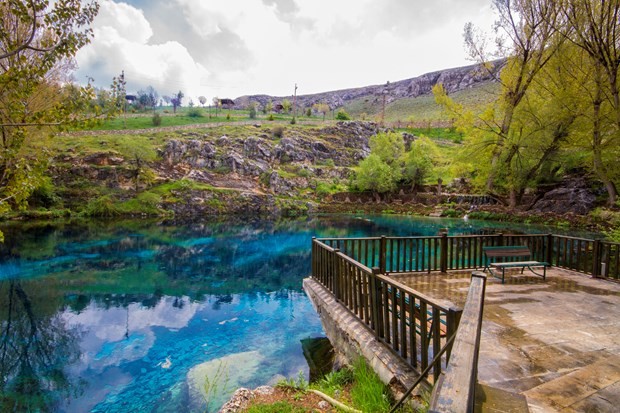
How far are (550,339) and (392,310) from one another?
2.84 m

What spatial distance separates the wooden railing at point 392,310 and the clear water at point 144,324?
2.48m

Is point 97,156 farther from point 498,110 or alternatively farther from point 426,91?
point 426,91

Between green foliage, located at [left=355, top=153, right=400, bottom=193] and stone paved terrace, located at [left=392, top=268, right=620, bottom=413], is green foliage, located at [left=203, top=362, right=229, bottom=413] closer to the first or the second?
stone paved terrace, located at [left=392, top=268, right=620, bottom=413]

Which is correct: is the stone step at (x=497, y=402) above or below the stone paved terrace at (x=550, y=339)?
above

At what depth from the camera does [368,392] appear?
4.08 m

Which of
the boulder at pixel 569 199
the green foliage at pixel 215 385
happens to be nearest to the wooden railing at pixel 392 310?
the green foliage at pixel 215 385

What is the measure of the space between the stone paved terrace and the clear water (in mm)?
4082

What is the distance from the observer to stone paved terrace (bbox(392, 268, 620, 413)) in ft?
11.4

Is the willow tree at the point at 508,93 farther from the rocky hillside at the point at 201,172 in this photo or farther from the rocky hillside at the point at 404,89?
the rocky hillside at the point at 404,89

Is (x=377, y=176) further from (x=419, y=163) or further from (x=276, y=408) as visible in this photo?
(x=276, y=408)

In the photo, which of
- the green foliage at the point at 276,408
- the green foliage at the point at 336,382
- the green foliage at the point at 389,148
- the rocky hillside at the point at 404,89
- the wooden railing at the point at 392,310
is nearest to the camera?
the wooden railing at the point at 392,310

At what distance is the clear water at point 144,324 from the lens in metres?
6.50

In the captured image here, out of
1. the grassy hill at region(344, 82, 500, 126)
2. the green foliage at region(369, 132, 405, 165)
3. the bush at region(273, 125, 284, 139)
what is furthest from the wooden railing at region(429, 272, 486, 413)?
the grassy hill at region(344, 82, 500, 126)

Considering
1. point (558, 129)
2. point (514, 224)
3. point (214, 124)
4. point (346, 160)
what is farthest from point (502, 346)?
point (214, 124)
